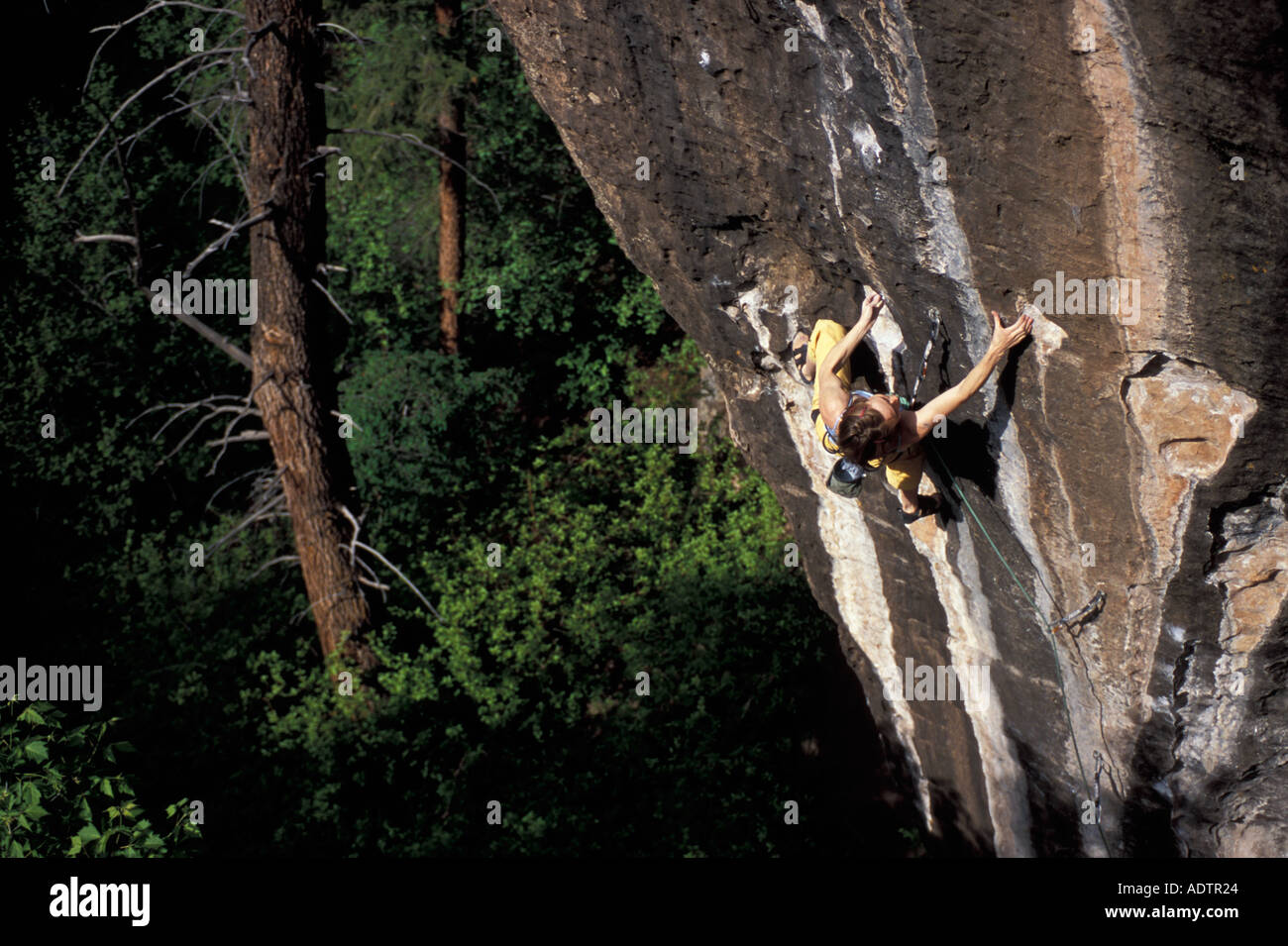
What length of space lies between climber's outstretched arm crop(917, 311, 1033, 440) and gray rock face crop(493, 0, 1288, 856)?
0.12 meters

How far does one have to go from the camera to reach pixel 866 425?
4805mm

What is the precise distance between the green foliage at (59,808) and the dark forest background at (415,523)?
3695mm

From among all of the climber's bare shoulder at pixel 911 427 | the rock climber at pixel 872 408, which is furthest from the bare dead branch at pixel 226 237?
the climber's bare shoulder at pixel 911 427

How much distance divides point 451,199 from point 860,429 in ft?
31.2

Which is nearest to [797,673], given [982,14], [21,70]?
[982,14]

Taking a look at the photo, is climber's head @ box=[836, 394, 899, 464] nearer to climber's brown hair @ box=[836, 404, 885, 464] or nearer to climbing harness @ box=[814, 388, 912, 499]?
climber's brown hair @ box=[836, 404, 885, 464]

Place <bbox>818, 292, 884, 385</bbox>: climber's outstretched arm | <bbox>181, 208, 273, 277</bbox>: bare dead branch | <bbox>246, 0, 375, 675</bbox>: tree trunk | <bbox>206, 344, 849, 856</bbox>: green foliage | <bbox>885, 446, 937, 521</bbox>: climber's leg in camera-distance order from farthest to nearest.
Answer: <bbox>206, 344, 849, 856</bbox>: green foliage, <bbox>246, 0, 375, 675</bbox>: tree trunk, <bbox>181, 208, 273, 277</bbox>: bare dead branch, <bbox>885, 446, 937, 521</bbox>: climber's leg, <bbox>818, 292, 884, 385</bbox>: climber's outstretched arm

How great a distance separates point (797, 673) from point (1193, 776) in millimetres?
5020

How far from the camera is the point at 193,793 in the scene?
9312mm

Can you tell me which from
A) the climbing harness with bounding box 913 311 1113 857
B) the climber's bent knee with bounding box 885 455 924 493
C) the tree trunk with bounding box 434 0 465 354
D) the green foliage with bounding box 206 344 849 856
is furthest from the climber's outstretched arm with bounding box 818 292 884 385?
the tree trunk with bounding box 434 0 465 354

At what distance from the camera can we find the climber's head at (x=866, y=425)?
15.7ft

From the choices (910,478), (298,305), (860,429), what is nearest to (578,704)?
(298,305)

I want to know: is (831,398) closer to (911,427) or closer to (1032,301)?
(911,427)

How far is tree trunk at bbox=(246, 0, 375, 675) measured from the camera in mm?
8094
